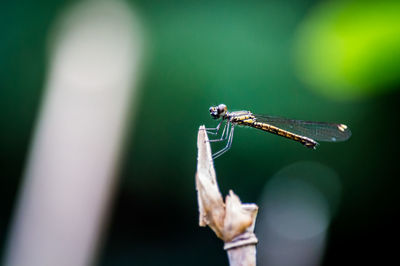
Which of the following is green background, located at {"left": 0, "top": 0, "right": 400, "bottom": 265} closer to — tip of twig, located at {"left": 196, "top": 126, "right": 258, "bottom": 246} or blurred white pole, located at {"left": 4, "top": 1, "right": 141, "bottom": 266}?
blurred white pole, located at {"left": 4, "top": 1, "right": 141, "bottom": 266}

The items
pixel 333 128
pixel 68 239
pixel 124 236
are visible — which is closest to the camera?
pixel 333 128

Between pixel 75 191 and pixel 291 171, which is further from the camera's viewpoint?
pixel 291 171

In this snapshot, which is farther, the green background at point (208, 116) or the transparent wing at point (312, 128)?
the green background at point (208, 116)

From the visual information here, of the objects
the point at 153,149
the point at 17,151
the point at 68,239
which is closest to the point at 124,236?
the point at 68,239

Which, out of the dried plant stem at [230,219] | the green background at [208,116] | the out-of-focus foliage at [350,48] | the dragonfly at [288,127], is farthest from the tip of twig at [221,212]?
the out-of-focus foliage at [350,48]

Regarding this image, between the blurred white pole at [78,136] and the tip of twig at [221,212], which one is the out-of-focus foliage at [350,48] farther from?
the tip of twig at [221,212]

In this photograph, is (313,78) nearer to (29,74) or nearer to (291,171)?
(291,171)

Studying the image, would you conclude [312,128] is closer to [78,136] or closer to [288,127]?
[288,127]
